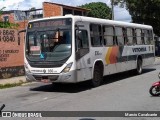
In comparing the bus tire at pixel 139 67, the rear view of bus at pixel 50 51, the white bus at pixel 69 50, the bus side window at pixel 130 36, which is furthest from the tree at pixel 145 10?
the rear view of bus at pixel 50 51

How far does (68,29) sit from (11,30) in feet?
23.9

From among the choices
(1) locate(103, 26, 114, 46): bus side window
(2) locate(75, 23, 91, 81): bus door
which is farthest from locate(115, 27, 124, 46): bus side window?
(2) locate(75, 23, 91, 81): bus door

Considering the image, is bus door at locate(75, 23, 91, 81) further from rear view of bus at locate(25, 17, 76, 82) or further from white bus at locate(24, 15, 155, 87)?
rear view of bus at locate(25, 17, 76, 82)

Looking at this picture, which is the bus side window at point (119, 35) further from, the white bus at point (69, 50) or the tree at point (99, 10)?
the tree at point (99, 10)

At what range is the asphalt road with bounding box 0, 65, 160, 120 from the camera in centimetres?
990

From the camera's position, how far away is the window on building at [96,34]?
571 inches

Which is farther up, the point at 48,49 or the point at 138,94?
the point at 48,49

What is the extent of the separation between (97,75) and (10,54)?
6505 millimetres

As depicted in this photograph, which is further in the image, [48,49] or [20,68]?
[20,68]

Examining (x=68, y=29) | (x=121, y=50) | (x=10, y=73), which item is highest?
(x=68, y=29)

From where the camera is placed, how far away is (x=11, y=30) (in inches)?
780

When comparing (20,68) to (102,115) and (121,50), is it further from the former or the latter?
(102,115)

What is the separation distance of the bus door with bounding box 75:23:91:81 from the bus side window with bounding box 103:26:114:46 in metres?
1.73

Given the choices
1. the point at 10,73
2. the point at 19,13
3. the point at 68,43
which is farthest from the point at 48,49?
the point at 19,13
